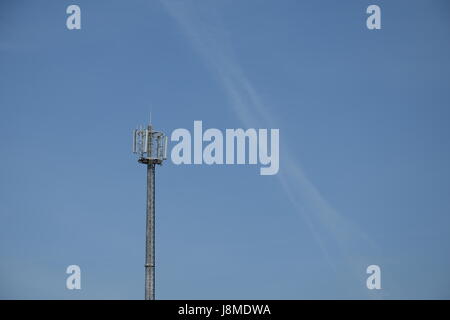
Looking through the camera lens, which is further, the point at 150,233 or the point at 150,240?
the point at 150,233

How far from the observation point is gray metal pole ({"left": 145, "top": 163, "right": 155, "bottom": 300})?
76062 millimetres

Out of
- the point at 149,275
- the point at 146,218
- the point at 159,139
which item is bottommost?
the point at 149,275

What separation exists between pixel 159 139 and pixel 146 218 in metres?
8.03

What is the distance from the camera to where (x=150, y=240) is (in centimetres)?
7775

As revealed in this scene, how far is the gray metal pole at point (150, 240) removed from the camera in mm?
76062

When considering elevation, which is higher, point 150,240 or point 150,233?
point 150,233
